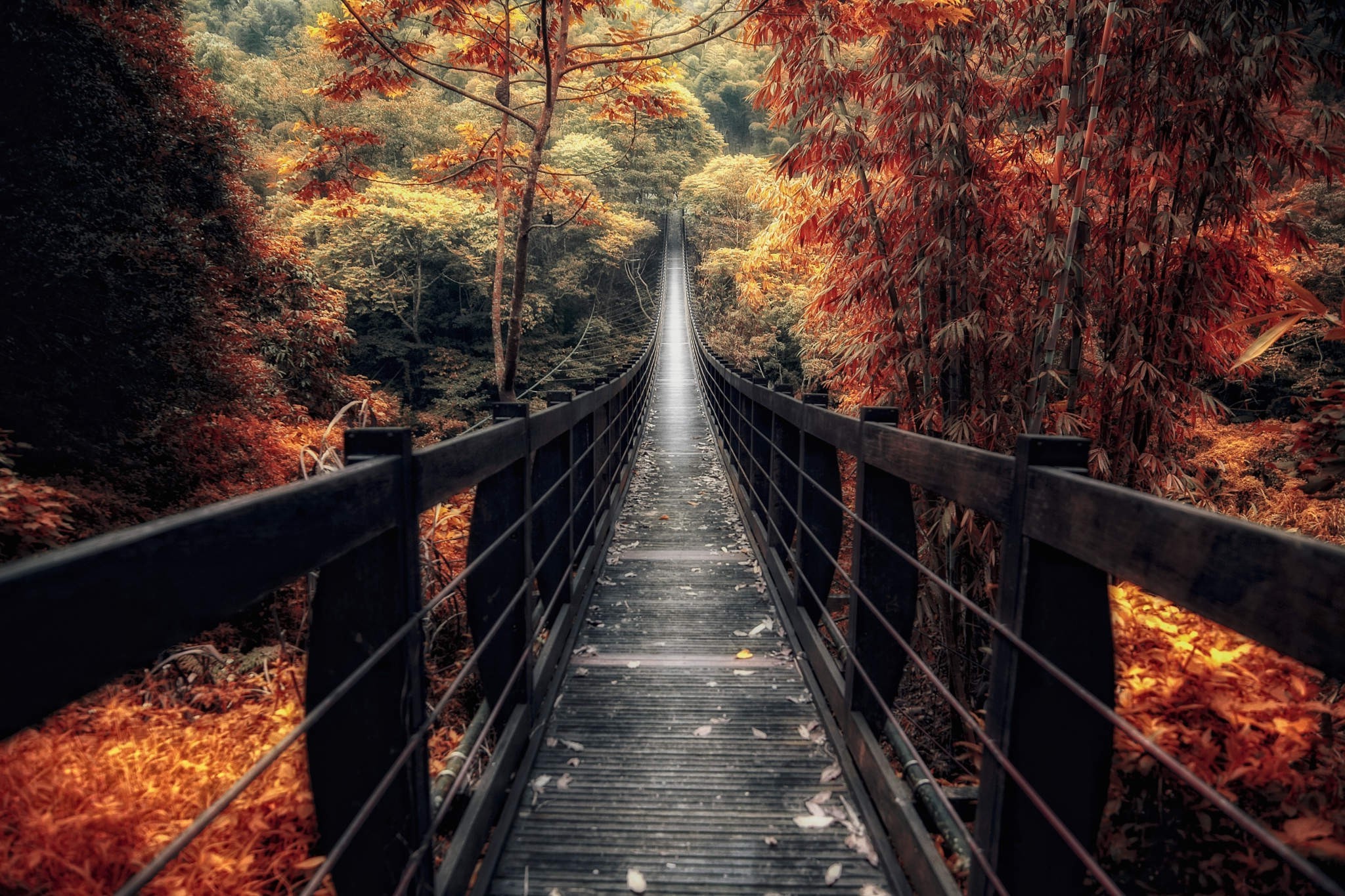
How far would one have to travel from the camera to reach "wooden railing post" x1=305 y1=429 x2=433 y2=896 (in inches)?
46.4

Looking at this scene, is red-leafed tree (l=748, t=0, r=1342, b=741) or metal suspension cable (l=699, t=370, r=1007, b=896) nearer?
metal suspension cable (l=699, t=370, r=1007, b=896)

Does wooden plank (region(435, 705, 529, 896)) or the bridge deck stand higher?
wooden plank (region(435, 705, 529, 896))

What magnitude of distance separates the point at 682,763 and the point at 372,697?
1.42 meters

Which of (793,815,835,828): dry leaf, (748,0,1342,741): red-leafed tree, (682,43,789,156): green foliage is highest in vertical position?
(682,43,789,156): green foliage

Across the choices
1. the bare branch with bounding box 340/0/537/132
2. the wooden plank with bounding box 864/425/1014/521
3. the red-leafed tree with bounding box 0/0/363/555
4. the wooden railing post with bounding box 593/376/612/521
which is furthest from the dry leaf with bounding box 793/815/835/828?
the red-leafed tree with bounding box 0/0/363/555

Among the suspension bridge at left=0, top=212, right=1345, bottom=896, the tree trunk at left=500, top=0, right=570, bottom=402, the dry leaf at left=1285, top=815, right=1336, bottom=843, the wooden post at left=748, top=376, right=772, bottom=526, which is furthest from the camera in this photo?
the tree trunk at left=500, top=0, right=570, bottom=402

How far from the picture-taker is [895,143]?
4.39m

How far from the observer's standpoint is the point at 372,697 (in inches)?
49.9

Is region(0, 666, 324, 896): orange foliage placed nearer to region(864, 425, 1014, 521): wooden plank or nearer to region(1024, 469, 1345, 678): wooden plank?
region(864, 425, 1014, 521): wooden plank

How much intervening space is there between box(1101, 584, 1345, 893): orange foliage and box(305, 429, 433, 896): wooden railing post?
6.49 ft

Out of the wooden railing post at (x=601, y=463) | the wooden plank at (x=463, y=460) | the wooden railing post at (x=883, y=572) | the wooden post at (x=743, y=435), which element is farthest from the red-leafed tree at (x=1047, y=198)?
the wooden plank at (x=463, y=460)

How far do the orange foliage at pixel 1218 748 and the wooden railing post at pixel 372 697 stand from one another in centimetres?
198

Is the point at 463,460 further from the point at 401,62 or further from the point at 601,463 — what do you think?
the point at 401,62

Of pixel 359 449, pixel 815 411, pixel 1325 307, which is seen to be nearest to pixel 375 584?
pixel 359 449
